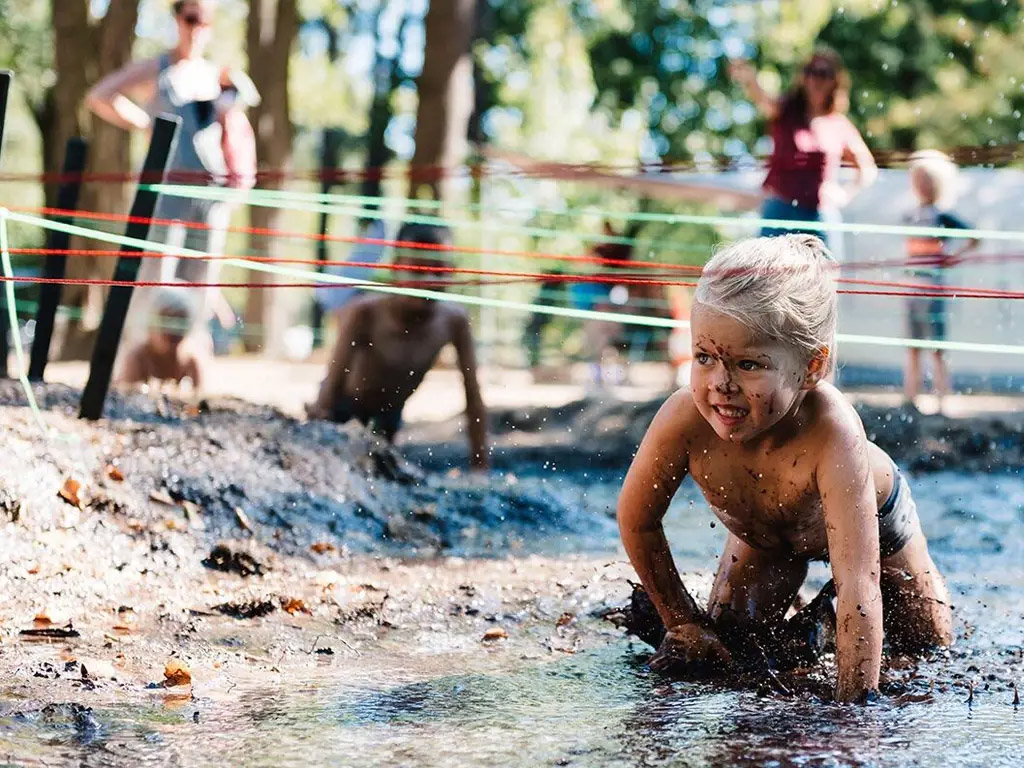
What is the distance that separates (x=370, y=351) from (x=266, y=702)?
13.5 feet

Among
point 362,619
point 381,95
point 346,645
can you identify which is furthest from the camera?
point 381,95

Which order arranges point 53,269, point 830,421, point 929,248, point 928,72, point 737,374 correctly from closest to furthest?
point 737,374 < point 830,421 < point 53,269 < point 929,248 < point 928,72

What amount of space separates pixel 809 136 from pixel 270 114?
13.7m

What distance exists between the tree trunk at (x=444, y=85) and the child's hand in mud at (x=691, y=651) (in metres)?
10.6

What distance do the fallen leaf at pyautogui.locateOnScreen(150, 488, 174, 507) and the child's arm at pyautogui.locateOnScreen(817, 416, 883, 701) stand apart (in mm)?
2801

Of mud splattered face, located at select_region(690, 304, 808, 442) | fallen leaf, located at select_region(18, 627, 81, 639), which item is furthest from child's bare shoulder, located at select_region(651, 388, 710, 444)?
fallen leaf, located at select_region(18, 627, 81, 639)

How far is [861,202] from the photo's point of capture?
18.0 meters

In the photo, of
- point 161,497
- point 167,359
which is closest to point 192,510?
point 161,497

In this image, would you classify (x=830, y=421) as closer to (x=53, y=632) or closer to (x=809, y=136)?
(x=53, y=632)

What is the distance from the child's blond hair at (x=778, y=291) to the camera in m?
3.29

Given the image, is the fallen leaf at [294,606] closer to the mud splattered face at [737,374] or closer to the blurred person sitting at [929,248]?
the mud splattered face at [737,374]

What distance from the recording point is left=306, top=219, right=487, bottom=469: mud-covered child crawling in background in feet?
23.8

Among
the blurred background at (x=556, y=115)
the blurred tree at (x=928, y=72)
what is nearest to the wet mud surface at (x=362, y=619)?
the blurred background at (x=556, y=115)

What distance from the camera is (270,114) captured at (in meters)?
20.5
